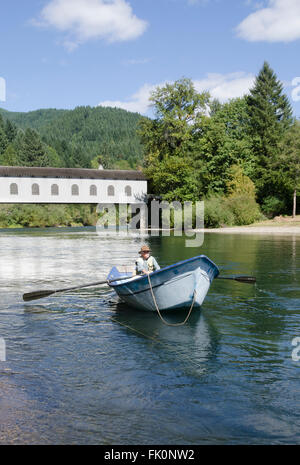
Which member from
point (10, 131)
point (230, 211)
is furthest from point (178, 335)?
point (10, 131)

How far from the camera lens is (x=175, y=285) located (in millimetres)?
10352

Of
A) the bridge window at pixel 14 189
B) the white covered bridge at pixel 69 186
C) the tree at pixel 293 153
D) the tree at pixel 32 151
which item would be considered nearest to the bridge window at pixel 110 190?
the white covered bridge at pixel 69 186

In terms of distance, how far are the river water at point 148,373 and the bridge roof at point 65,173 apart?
4654cm

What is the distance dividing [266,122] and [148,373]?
2523 inches

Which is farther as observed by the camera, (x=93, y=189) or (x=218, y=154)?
(x=93, y=189)

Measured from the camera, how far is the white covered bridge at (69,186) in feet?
187

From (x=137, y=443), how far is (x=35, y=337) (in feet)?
15.2

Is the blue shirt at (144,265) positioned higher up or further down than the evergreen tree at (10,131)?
further down

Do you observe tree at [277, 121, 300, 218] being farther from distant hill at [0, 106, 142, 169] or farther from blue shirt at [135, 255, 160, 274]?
distant hill at [0, 106, 142, 169]

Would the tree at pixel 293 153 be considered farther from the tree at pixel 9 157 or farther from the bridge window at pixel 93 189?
the tree at pixel 9 157

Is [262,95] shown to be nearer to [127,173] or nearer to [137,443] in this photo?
[127,173]

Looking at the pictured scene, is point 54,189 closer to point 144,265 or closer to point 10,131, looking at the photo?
point 144,265

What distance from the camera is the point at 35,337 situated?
904 centimetres

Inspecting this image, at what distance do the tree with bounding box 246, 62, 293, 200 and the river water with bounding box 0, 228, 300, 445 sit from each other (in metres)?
49.3
